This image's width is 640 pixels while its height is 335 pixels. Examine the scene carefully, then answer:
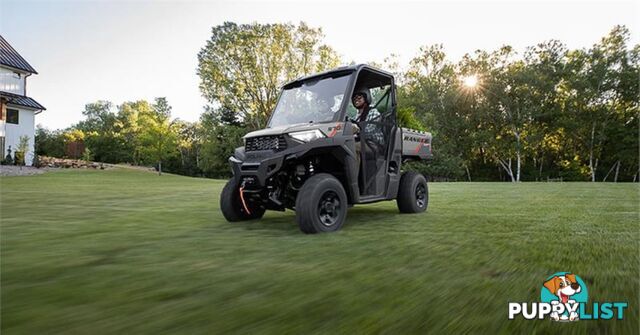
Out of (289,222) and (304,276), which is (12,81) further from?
(304,276)

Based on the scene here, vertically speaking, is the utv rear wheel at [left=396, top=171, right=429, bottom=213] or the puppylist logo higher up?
the utv rear wheel at [left=396, top=171, right=429, bottom=213]

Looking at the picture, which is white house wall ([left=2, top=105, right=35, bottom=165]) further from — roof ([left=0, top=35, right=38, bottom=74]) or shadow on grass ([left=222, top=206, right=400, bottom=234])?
shadow on grass ([left=222, top=206, right=400, bottom=234])

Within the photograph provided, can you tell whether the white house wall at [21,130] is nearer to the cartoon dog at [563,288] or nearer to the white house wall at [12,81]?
the white house wall at [12,81]

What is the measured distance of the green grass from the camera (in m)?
1.59

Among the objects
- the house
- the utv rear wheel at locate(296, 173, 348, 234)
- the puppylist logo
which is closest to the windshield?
the utv rear wheel at locate(296, 173, 348, 234)

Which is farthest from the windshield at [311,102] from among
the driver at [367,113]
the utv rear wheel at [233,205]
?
the utv rear wheel at [233,205]

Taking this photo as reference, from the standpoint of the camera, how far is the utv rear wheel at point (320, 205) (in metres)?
4.02

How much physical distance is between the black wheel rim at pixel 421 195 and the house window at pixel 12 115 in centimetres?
3609

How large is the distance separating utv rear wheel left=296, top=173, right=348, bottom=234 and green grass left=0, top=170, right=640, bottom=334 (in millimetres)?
202

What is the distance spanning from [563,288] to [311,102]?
393 cm

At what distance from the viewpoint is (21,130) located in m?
30.2

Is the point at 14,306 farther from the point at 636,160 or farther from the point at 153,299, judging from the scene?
the point at 636,160

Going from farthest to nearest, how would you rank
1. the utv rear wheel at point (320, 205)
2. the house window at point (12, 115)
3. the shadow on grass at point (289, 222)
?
the house window at point (12, 115) → the shadow on grass at point (289, 222) → the utv rear wheel at point (320, 205)

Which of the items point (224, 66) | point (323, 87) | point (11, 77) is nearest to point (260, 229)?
point (323, 87)
